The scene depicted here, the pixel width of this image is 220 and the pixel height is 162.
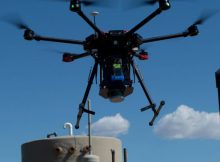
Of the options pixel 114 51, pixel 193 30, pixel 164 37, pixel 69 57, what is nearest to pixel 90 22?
pixel 114 51

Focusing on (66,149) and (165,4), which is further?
(66,149)

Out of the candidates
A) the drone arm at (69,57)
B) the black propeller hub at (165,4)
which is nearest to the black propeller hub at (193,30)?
the black propeller hub at (165,4)

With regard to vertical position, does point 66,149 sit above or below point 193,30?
below

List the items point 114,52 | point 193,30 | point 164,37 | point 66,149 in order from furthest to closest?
point 66,149 < point 193,30 < point 164,37 < point 114,52

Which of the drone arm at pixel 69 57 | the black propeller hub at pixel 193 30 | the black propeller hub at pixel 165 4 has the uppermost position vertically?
the black propeller hub at pixel 165 4

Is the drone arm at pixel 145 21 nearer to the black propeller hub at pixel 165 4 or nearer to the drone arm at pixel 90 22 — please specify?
the black propeller hub at pixel 165 4

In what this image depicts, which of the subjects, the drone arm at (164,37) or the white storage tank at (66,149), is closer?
the drone arm at (164,37)

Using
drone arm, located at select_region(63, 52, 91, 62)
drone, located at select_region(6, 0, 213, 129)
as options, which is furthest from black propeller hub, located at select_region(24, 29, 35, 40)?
drone arm, located at select_region(63, 52, 91, 62)

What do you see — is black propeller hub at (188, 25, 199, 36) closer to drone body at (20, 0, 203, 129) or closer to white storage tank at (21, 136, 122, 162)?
→ drone body at (20, 0, 203, 129)

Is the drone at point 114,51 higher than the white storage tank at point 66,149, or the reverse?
the drone at point 114,51

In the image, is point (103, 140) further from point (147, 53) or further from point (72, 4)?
point (72, 4)

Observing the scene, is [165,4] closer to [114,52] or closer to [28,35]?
[114,52]
